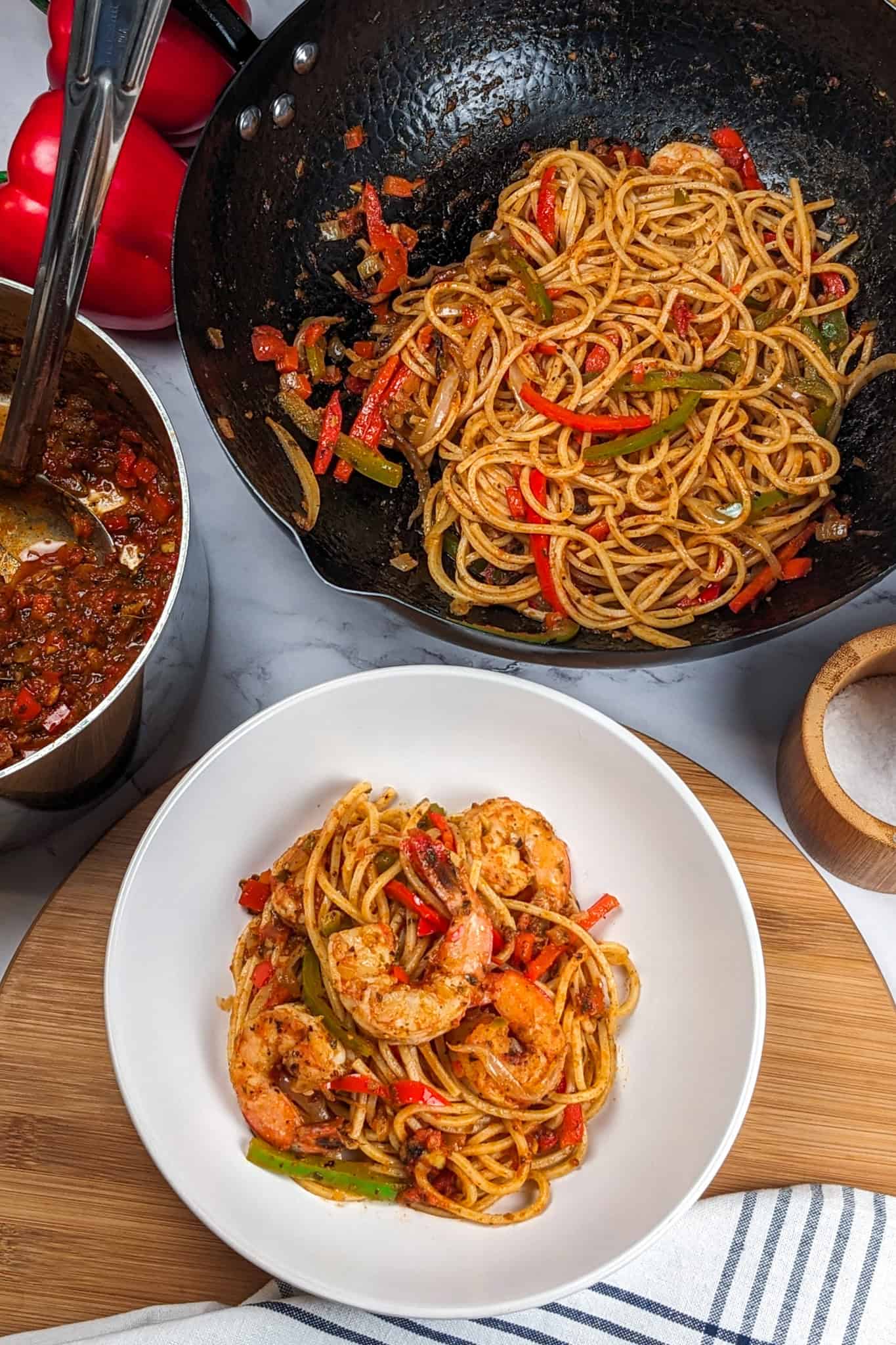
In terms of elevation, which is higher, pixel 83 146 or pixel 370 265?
pixel 83 146

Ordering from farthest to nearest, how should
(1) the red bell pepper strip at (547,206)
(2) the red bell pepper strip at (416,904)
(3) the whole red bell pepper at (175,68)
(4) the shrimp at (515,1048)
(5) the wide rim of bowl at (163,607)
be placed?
1. (3) the whole red bell pepper at (175,68)
2. (1) the red bell pepper strip at (547,206)
3. (2) the red bell pepper strip at (416,904)
4. (4) the shrimp at (515,1048)
5. (5) the wide rim of bowl at (163,607)

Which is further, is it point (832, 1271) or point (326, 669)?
point (326, 669)

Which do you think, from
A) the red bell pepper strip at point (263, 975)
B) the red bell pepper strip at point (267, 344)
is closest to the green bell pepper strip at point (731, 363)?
the red bell pepper strip at point (267, 344)

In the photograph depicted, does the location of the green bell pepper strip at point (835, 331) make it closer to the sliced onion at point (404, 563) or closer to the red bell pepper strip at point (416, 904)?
the sliced onion at point (404, 563)

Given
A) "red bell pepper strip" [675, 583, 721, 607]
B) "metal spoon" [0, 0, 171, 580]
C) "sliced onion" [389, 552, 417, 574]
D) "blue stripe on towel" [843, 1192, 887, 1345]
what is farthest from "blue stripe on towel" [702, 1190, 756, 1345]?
"metal spoon" [0, 0, 171, 580]

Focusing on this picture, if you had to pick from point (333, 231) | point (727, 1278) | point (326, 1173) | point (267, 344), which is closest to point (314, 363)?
point (267, 344)

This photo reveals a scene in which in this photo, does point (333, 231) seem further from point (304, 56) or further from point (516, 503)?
point (516, 503)
